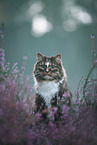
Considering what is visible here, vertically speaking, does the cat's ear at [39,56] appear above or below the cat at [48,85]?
above

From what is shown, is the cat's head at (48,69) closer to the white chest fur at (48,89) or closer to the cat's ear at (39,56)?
the cat's ear at (39,56)

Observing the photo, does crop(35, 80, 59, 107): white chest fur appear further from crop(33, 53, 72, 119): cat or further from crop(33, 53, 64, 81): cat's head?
crop(33, 53, 64, 81): cat's head

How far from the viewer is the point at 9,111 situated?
161 cm

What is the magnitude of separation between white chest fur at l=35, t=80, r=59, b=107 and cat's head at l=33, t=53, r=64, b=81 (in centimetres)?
10

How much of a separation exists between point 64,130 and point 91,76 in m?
1.43

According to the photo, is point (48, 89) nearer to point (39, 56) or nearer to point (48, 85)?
point (48, 85)

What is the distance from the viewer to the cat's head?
311 centimetres

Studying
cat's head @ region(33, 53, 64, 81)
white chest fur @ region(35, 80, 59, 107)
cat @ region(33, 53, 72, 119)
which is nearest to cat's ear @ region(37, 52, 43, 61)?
cat's head @ region(33, 53, 64, 81)

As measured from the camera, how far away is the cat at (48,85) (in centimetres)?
306

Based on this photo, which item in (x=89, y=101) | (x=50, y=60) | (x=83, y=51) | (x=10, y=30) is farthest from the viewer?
(x=83, y=51)

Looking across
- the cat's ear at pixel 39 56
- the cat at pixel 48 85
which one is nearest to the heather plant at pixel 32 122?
the cat at pixel 48 85

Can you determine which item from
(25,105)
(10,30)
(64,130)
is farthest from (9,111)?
(10,30)

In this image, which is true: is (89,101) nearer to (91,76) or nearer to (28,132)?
(91,76)

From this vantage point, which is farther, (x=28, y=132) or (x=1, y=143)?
(x=28, y=132)
